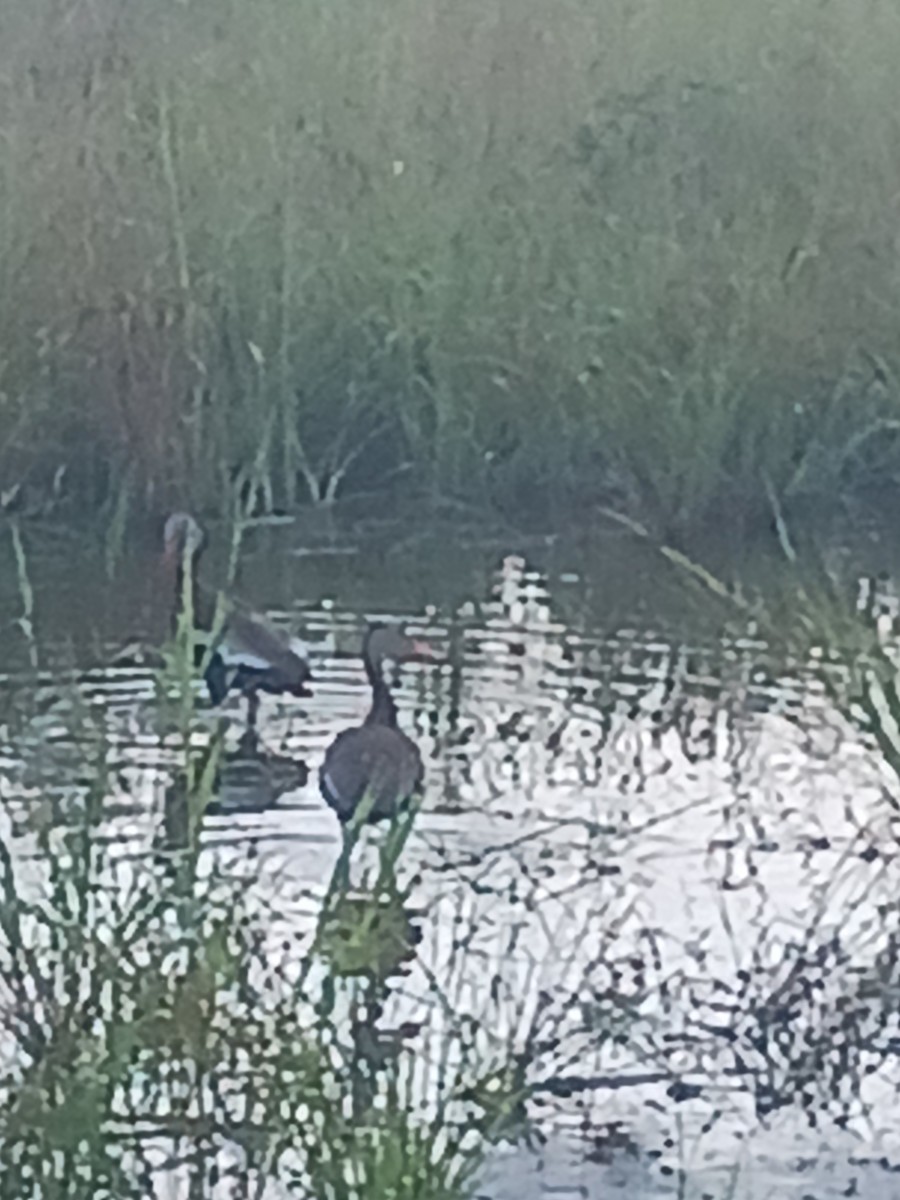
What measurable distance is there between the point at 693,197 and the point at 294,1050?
0.60m

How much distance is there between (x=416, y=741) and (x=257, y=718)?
0.34 feet

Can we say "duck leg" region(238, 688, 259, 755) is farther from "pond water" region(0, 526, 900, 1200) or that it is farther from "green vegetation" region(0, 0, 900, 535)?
"green vegetation" region(0, 0, 900, 535)

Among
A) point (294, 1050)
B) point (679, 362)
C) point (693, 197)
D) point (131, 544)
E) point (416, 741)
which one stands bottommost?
point (294, 1050)

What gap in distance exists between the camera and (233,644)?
3.67ft

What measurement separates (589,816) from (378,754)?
0.46ft

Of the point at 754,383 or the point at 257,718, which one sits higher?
the point at 754,383

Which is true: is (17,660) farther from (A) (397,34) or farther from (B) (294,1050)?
(A) (397,34)

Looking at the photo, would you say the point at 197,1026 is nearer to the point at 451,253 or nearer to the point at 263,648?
the point at 263,648

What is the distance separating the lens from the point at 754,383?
113 centimetres

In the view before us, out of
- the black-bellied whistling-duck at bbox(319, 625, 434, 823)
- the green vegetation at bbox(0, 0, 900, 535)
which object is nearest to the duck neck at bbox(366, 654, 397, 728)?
the black-bellied whistling-duck at bbox(319, 625, 434, 823)

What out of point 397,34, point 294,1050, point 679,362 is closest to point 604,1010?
point 294,1050

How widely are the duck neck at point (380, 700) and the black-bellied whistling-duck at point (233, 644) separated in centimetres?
4

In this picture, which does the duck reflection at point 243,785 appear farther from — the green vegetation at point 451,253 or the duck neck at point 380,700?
the green vegetation at point 451,253

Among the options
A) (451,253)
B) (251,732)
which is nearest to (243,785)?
(251,732)
